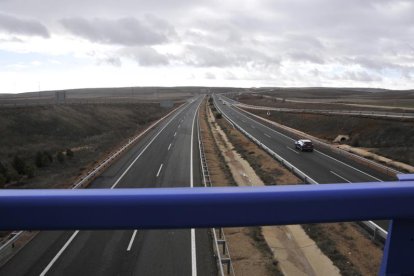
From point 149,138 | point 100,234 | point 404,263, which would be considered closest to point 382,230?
point 100,234

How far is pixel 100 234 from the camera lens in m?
16.0

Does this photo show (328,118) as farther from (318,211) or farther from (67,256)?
(318,211)

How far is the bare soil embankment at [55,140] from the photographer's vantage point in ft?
96.1

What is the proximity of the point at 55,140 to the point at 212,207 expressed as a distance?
58689 mm

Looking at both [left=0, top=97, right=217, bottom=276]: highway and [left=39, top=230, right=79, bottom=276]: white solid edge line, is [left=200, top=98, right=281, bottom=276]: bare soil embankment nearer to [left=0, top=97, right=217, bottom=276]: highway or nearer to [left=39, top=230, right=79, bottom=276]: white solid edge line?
[left=0, top=97, right=217, bottom=276]: highway

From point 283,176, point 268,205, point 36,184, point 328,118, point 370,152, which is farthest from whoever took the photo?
point 328,118

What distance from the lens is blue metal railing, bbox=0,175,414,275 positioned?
2.38 m

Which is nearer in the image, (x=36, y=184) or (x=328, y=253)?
(x=328, y=253)

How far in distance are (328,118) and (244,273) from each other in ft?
188

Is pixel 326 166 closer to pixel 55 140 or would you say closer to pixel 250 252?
pixel 250 252

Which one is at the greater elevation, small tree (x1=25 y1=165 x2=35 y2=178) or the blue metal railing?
the blue metal railing

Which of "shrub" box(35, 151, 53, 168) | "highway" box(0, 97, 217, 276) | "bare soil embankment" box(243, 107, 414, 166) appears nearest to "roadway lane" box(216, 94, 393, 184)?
"bare soil embankment" box(243, 107, 414, 166)

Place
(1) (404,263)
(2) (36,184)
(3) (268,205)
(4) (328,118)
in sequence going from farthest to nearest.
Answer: (4) (328,118) < (2) (36,184) < (1) (404,263) < (3) (268,205)

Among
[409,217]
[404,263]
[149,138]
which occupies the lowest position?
[149,138]
